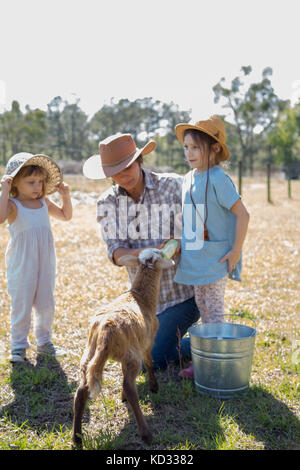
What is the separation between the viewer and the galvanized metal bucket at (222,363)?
3098 mm

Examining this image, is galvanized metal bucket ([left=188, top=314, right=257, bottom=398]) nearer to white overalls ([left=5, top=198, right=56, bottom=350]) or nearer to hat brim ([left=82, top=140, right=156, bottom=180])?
hat brim ([left=82, top=140, right=156, bottom=180])

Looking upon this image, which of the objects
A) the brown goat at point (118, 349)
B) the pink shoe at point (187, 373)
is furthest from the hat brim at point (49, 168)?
the pink shoe at point (187, 373)

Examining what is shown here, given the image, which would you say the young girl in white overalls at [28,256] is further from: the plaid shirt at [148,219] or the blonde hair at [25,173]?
the plaid shirt at [148,219]

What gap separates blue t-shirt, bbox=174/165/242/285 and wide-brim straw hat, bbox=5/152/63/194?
4.50 feet

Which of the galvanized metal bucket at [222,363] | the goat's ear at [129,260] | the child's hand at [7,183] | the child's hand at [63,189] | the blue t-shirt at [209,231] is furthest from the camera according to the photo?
the child's hand at [63,189]

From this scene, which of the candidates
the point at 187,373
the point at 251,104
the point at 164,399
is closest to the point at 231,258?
the point at 187,373

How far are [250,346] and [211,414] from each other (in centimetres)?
55

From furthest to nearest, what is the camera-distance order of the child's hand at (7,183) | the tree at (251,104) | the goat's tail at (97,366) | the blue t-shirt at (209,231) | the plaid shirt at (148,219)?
the tree at (251,104)
the plaid shirt at (148,219)
the child's hand at (7,183)
the blue t-shirt at (209,231)
the goat's tail at (97,366)

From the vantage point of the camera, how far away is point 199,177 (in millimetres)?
3594

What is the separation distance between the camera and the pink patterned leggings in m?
3.58

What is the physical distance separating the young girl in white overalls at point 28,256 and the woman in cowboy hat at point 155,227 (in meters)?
0.55

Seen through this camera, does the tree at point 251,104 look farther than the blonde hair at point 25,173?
Yes
